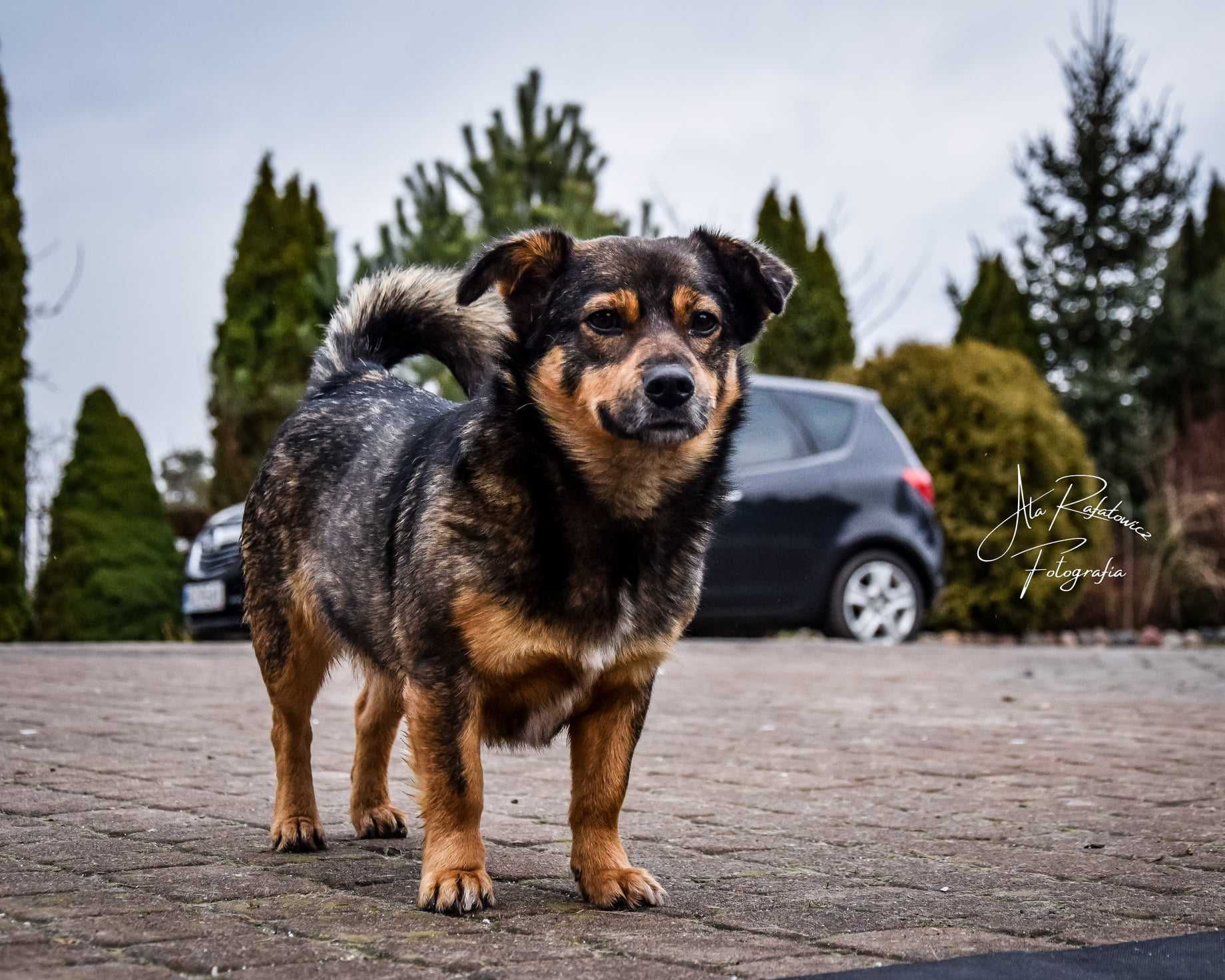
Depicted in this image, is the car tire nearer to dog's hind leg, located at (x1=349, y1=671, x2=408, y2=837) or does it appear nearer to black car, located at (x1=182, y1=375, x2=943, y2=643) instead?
black car, located at (x1=182, y1=375, x2=943, y2=643)

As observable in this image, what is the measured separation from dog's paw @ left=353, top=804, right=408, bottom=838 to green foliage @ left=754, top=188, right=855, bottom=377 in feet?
60.0

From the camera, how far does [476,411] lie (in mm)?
3922

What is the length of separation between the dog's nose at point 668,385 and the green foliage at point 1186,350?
2810 cm

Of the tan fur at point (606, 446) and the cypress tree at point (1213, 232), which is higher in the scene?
the cypress tree at point (1213, 232)

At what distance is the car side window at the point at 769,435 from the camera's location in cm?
1197

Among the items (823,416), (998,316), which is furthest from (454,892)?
(998,316)

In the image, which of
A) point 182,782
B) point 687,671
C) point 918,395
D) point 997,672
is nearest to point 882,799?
point 182,782

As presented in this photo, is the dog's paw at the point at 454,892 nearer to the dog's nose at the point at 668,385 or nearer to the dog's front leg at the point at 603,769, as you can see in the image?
the dog's front leg at the point at 603,769

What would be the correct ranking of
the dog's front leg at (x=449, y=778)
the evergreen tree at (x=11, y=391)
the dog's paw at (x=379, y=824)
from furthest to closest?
1. the evergreen tree at (x=11, y=391)
2. the dog's paw at (x=379, y=824)
3. the dog's front leg at (x=449, y=778)

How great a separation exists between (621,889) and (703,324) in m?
1.49

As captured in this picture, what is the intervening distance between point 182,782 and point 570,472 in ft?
7.78

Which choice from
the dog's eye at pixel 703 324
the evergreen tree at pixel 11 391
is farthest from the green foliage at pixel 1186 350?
the dog's eye at pixel 703 324

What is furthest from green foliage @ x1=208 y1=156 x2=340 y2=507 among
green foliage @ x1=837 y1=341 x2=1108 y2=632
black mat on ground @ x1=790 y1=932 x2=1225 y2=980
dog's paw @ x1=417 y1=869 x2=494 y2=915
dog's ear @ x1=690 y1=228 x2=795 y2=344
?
black mat on ground @ x1=790 y1=932 x2=1225 y2=980

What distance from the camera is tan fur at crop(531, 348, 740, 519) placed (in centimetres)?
372
